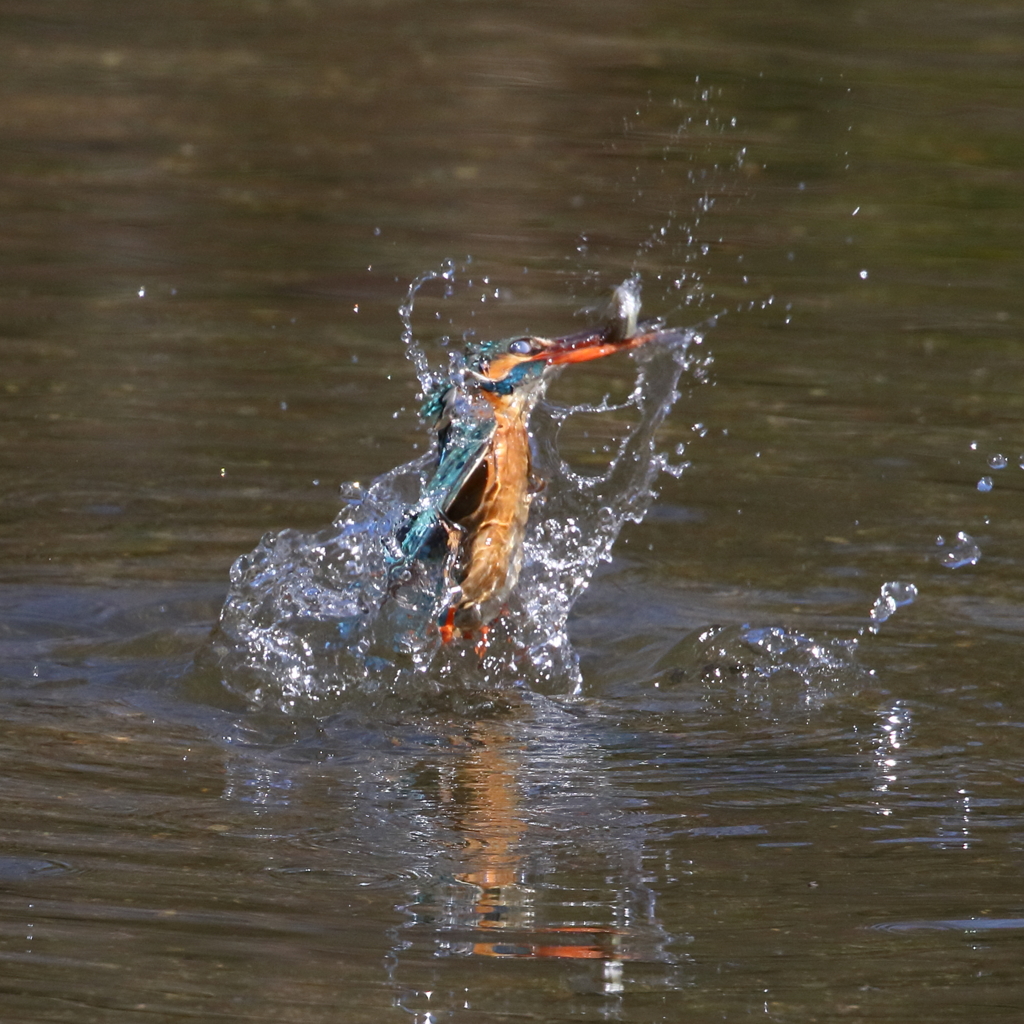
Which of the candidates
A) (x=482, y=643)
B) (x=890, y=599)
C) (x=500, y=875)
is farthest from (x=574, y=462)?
(x=500, y=875)

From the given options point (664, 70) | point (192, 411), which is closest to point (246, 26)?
point (664, 70)

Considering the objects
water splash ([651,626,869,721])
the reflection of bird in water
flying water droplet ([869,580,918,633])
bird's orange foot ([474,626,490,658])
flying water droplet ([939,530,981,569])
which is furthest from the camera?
flying water droplet ([939,530,981,569])

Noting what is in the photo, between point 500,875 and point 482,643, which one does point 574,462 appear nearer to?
point 482,643

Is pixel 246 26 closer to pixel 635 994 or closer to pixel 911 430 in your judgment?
pixel 911 430

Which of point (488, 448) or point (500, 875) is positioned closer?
point (500, 875)

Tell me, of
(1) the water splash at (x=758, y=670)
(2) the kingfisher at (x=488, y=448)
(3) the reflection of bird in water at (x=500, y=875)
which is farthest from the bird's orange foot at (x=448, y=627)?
(1) the water splash at (x=758, y=670)

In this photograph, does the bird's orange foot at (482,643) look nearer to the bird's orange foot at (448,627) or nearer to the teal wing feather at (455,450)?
the bird's orange foot at (448,627)

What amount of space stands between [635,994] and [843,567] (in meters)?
2.48

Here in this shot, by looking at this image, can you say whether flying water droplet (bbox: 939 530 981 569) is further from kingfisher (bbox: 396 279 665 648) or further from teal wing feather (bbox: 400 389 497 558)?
teal wing feather (bbox: 400 389 497 558)

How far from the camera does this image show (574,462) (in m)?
6.10

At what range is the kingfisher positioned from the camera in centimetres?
423

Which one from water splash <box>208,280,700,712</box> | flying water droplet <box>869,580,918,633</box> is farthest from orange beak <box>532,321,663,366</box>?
flying water droplet <box>869,580,918,633</box>

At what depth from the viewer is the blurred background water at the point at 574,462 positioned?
122 inches

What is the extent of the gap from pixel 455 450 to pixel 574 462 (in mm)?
1843
